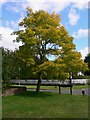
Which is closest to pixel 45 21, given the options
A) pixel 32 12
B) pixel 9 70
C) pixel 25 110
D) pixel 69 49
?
pixel 32 12

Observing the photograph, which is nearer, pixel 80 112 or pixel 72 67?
pixel 80 112

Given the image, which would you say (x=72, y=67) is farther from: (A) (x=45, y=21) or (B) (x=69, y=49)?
(A) (x=45, y=21)

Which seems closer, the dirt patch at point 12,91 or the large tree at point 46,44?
the dirt patch at point 12,91

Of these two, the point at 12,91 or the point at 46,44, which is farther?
the point at 46,44

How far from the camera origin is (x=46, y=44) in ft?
77.4

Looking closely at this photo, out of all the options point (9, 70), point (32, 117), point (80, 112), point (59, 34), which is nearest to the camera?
point (32, 117)

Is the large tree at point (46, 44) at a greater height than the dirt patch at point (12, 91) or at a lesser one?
greater

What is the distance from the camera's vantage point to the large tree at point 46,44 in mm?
22484

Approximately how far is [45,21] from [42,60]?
3096mm

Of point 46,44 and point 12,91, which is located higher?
point 46,44

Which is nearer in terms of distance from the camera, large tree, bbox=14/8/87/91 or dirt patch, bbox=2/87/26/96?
dirt patch, bbox=2/87/26/96

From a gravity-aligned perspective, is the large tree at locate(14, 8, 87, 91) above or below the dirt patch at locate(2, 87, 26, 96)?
above

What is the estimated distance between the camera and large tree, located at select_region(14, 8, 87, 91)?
22.5m

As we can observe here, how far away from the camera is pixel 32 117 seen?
11320 mm
